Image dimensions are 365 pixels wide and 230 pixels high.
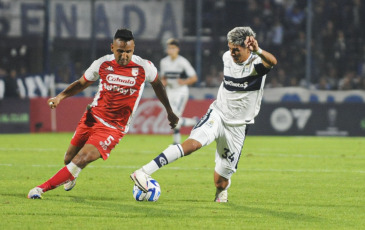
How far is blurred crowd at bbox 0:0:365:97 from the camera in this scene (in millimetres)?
22312

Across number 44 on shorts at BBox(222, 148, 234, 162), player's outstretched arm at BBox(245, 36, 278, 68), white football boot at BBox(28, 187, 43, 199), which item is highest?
player's outstretched arm at BBox(245, 36, 278, 68)

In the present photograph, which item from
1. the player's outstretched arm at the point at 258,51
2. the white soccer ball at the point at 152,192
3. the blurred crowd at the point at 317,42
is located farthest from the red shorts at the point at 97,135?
the blurred crowd at the point at 317,42

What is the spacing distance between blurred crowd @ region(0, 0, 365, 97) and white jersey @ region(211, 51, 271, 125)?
13.2 m

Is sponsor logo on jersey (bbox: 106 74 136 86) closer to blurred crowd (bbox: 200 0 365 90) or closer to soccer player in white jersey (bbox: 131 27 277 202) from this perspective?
soccer player in white jersey (bbox: 131 27 277 202)

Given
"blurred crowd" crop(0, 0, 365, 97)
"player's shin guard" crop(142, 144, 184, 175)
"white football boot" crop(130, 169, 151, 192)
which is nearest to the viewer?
"white football boot" crop(130, 169, 151, 192)

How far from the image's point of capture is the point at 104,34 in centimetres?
2231

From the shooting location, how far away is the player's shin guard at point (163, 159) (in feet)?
26.8

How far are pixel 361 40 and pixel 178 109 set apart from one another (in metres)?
7.34

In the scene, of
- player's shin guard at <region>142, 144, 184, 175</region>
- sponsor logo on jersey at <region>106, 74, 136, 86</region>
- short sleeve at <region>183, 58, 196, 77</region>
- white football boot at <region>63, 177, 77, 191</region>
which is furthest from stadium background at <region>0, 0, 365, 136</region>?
player's shin guard at <region>142, 144, 184, 175</region>

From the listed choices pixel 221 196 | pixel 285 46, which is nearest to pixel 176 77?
pixel 285 46

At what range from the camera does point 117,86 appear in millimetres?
9125

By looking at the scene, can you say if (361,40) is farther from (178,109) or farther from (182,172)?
(182,172)

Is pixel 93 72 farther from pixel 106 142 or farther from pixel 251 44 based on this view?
pixel 251 44

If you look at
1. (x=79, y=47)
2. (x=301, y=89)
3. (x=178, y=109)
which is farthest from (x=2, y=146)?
(x=301, y=89)
